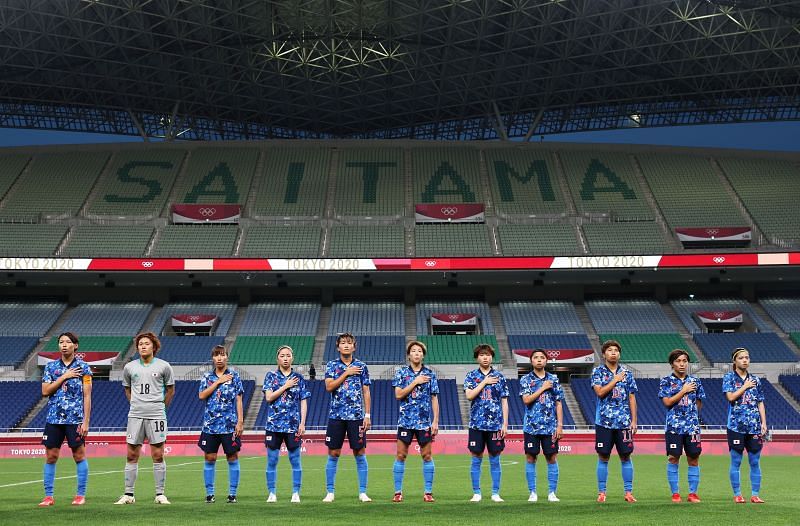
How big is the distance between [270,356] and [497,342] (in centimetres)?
1309

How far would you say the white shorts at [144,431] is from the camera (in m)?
11.8

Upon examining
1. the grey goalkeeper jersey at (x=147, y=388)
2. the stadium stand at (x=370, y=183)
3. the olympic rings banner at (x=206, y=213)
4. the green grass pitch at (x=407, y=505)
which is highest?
the stadium stand at (x=370, y=183)

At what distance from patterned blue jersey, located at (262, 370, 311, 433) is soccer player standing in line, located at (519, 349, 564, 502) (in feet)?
11.9

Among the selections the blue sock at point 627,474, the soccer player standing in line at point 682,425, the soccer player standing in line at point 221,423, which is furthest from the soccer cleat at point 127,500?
the soccer player standing in line at point 682,425

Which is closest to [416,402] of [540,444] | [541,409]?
[541,409]

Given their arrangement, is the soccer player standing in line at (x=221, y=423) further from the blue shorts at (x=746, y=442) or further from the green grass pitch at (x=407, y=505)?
the blue shorts at (x=746, y=442)

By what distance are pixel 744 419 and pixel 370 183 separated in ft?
146

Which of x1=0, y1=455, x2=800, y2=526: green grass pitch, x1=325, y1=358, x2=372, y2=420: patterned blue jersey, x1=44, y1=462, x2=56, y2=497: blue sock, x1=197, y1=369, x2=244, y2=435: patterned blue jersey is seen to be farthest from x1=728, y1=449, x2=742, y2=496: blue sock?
x1=44, y1=462, x2=56, y2=497: blue sock

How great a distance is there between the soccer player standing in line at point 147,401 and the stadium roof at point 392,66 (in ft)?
107

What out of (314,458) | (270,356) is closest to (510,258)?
(270,356)

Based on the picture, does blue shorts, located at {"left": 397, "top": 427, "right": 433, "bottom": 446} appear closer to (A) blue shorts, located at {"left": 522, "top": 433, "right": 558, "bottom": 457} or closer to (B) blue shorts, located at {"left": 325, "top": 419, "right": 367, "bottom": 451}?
(B) blue shorts, located at {"left": 325, "top": 419, "right": 367, "bottom": 451}

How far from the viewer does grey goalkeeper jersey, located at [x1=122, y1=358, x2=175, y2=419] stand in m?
11.9

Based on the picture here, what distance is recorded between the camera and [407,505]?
12.0 m

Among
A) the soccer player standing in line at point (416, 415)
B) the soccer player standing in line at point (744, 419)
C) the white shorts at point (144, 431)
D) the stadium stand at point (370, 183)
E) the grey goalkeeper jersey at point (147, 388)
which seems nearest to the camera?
the white shorts at point (144, 431)
